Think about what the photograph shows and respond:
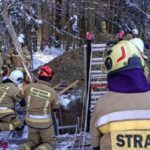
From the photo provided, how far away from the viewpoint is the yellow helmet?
10.1ft

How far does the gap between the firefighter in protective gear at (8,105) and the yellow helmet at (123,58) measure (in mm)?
5361

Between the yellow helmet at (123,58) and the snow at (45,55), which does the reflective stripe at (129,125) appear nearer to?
the yellow helmet at (123,58)

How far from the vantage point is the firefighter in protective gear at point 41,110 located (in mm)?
7660

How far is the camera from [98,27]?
29203 millimetres

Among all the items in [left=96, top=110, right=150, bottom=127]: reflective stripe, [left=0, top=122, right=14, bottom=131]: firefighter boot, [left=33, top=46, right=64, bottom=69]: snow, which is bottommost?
[left=0, top=122, right=14, bottom=131]: firefighter boot

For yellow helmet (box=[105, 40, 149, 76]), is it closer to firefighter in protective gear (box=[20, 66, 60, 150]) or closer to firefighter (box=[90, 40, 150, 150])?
firefighter (box=[90, 40, 150, 150])

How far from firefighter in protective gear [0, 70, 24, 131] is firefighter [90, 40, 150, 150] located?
5.39 metres

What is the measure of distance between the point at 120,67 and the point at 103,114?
0.32m

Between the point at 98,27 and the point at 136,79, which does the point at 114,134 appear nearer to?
the point at 136,79

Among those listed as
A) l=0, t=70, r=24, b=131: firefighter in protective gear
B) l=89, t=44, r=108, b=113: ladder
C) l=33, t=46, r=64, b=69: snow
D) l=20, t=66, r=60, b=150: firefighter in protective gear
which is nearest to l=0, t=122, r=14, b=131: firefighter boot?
l=0, t=70, r=24, b=131: firefighter in protective gear

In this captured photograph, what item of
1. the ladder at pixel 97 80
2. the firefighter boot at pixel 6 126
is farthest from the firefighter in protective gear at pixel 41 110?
the ladder at pixel 97 80

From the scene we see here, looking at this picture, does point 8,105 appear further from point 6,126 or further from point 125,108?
point 125,108

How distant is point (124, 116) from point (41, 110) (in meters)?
4.73

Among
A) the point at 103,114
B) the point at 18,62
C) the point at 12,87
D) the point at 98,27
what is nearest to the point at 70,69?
the point at 18,62
